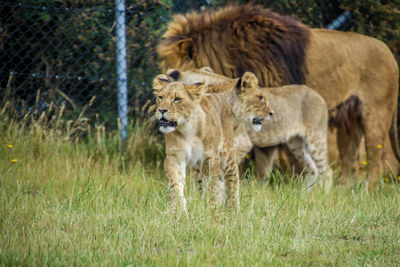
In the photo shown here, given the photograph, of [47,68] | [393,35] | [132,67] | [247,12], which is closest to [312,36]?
[247,12]

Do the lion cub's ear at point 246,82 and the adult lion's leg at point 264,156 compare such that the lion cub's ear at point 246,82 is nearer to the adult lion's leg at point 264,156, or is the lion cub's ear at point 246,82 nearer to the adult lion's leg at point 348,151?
the adult lion's leg at point 264,156

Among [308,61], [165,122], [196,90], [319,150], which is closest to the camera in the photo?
[165,122]

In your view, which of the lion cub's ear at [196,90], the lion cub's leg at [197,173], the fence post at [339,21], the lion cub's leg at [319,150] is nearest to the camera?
the lion cub's ear at [196,90]

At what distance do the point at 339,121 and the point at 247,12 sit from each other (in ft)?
4.70

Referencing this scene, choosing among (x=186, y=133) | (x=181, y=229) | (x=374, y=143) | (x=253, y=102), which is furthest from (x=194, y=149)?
(x=374, y=143)

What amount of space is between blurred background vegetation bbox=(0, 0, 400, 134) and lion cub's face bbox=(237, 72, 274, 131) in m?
2.03

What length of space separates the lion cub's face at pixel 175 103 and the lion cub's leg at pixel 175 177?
0.25 meters

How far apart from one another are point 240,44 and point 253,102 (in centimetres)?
123

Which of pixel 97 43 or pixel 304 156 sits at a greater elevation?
pixel 97 43

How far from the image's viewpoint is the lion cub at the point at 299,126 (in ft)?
16.9

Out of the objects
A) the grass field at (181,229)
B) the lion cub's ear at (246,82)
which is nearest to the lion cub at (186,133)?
the grass field at (181,229)

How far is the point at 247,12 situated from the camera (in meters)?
5.32

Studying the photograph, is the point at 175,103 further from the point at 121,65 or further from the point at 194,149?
the point at 121,65

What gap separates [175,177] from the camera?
3.56 metres
